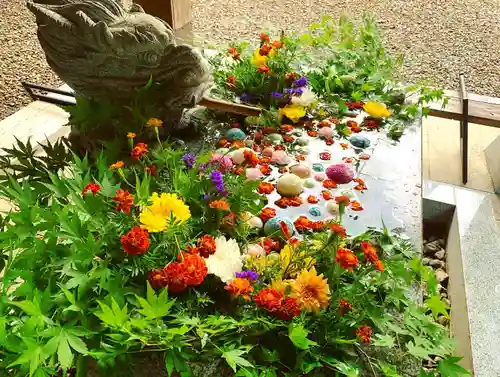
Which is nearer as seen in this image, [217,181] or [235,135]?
[217,181]

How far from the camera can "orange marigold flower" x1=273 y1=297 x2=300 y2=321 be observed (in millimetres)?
1096

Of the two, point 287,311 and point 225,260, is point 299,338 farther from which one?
point 225,260

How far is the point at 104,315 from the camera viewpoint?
38.5 inches

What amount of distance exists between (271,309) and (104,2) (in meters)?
1.12

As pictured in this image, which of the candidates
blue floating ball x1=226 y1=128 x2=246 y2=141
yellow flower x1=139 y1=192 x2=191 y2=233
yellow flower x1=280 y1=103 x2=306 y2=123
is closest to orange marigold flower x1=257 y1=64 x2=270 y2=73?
yellow flower x1=280 y1=103 x2=306 y2=123

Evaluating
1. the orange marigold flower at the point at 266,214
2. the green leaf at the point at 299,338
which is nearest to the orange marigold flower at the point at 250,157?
the orange marigold flower at the point at 266,214

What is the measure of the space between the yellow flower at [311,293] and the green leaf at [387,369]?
6.5 inches

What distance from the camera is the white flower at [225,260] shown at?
46.4 inches

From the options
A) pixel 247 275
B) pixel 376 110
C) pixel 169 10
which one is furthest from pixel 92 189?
pixel 169 10

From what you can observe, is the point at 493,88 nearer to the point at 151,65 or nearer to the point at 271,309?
the point at 151,65

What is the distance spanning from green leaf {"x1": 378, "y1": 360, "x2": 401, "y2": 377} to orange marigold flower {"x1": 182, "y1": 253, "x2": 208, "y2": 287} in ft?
1.38

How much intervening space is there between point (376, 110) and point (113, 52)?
95cm

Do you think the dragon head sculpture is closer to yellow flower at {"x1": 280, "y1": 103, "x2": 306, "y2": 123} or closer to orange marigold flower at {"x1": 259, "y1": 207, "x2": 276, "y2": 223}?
yellow flower at {"x1": 280, "y1": 103, "x2": 306, "y2": 123}

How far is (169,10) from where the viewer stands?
2529 mm
